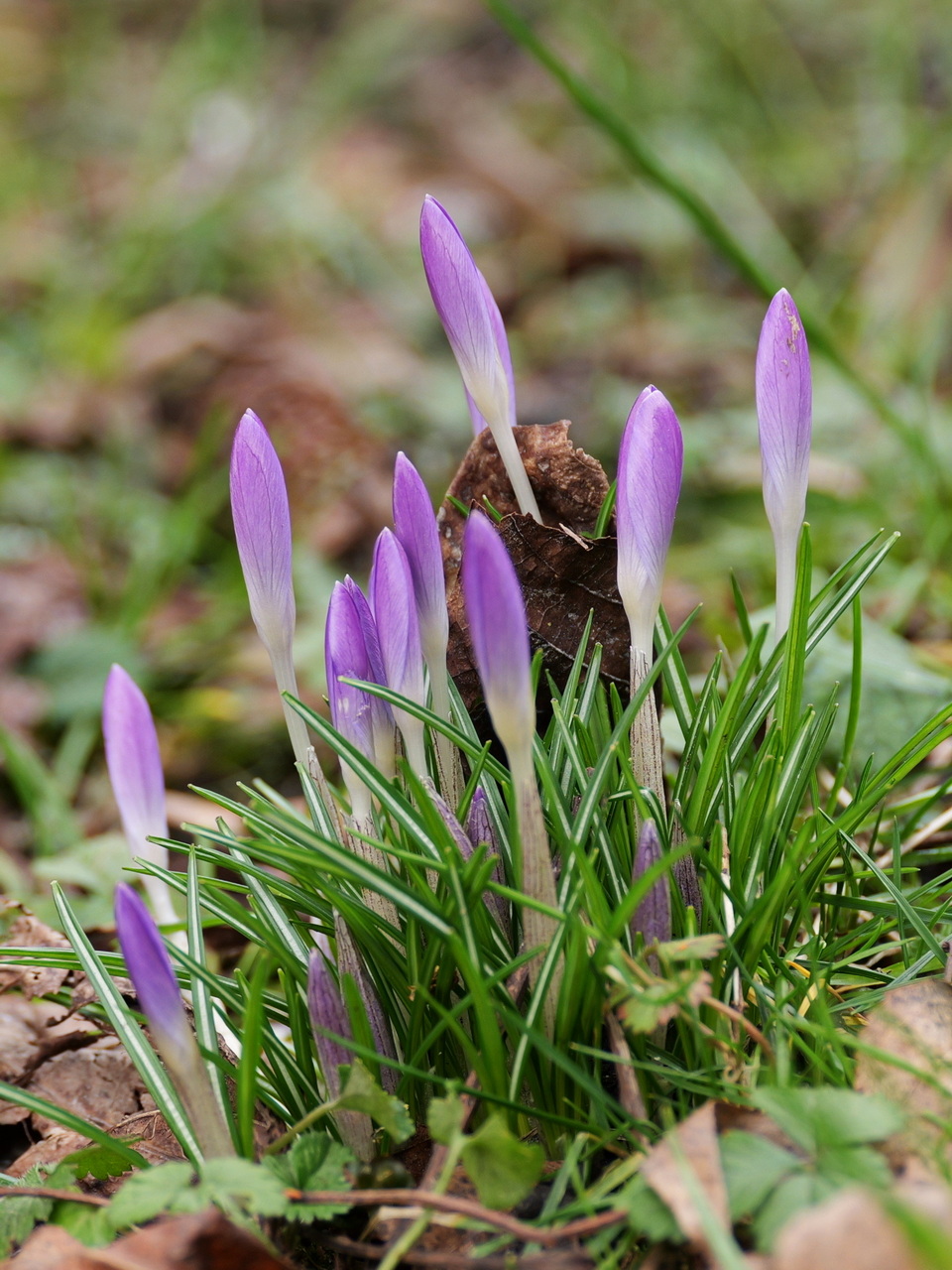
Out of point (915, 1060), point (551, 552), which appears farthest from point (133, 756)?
point (915, 1060)

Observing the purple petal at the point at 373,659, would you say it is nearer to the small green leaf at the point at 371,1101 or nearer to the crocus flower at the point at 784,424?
the small green leaf at the point at 371,1101

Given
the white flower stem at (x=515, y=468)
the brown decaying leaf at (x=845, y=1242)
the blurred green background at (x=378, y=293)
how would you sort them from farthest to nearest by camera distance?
the blurred green background at (x=378, y=293) → the white flower stem at (x=515, y=468) → the brown decaying leaf at (x=845, y=1242)

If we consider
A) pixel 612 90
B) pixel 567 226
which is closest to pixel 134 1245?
pixel 612 90

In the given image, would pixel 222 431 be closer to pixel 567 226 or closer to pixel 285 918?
pixel 567 226

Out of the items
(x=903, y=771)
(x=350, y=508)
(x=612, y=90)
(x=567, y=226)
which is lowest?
(x=350, y=508)

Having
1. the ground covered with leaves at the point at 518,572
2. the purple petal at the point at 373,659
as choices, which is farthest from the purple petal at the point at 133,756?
the purple petal at the point at 373,659

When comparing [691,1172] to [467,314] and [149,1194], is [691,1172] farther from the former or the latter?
[467,314]

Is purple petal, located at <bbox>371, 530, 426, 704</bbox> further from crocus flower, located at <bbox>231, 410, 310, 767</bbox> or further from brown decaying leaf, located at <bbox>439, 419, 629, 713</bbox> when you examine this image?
brown decaying leaf, located at <bbox>439, 419, 629, 713</bbox>

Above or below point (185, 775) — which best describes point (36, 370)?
above
